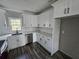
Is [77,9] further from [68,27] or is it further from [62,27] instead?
[62,27]

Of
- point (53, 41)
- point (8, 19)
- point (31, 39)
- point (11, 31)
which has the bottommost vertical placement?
point (31, 39)

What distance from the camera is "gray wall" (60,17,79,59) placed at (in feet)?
6.24

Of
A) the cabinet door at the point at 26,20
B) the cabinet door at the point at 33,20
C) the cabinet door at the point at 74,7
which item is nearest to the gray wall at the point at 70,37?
the cabinet door at the point at 74,7

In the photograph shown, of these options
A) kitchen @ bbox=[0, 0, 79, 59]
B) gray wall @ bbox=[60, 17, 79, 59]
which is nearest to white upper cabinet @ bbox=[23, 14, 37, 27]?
kitchen @ bbox=[0, 0, 79, 59]

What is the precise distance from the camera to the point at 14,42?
10.9ft

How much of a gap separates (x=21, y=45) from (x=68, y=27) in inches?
129

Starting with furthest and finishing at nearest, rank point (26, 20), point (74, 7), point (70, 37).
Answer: point (26, 20) < point (70, 37) < point (74, 7)

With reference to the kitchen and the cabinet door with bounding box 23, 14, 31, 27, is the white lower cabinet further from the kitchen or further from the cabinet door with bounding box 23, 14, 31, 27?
the cabinet door with bounding box 23, 14, 31, 27

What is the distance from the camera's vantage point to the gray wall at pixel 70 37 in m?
1.90

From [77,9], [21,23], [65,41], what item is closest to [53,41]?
[65,41]

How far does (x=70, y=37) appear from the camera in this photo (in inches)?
83.6

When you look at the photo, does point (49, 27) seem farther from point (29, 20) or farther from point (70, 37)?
point (29, 20)

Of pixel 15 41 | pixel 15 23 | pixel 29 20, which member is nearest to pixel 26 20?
pixel 29 20

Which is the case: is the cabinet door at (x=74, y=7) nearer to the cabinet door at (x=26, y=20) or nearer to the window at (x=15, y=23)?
the cabinet door at (x=26, y=20)
